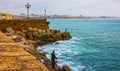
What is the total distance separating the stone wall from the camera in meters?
37.0

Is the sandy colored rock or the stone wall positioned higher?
the sandy colored rock

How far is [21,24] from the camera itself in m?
40.3

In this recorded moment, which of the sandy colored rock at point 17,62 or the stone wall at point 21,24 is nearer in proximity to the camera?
the sandy colored rock at point 17,62

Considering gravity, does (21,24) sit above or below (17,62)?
below

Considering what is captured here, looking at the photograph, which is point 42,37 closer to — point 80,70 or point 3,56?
point 80,70

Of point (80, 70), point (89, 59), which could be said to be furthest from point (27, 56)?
point (89, 59)

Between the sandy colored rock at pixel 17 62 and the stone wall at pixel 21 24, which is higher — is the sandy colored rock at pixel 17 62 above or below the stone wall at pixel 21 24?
above

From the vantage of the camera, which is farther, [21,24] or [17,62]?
[21,24]

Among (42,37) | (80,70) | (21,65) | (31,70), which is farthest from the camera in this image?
(42,37)

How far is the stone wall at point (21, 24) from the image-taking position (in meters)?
37.0

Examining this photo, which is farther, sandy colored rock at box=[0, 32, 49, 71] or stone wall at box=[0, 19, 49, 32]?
stone wall at box=[0, 19, 49, 32]

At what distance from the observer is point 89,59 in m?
25.6

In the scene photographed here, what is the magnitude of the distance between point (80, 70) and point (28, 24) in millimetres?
24222

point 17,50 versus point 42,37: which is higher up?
point 17,50
